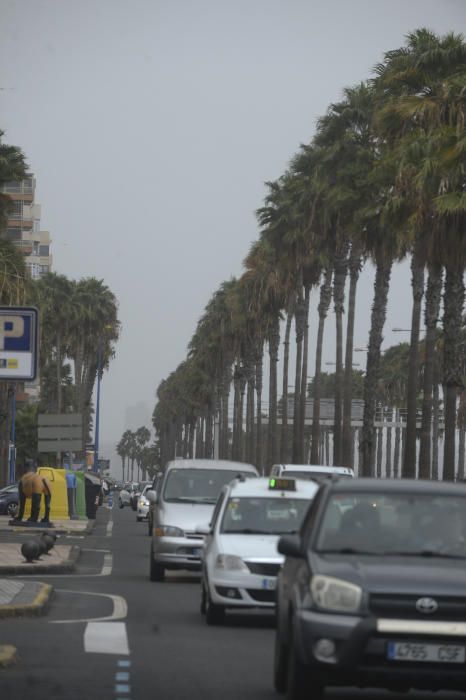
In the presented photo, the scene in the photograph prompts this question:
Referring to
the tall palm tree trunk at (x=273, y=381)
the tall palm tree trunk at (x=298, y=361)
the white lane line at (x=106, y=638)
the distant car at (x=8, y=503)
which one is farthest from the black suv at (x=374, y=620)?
the tall palm tree trunk at (x=273, y=381)

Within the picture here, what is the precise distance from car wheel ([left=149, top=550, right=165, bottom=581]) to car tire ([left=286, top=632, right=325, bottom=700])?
13617mm

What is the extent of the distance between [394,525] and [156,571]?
1323 cm

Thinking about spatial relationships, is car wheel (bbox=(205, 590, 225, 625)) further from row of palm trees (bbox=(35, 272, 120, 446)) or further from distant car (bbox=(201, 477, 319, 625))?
row of palm trees (bbox=(35, 272, 120, 446))

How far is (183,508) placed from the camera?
23.5 m

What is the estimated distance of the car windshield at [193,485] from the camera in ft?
79.4

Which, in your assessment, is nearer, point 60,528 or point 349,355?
point 60,528

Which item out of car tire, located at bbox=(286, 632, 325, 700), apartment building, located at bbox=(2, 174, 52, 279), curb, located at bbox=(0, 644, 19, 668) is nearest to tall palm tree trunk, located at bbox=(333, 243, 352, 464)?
curb, located at bbox=(0, 644, 19, 668)

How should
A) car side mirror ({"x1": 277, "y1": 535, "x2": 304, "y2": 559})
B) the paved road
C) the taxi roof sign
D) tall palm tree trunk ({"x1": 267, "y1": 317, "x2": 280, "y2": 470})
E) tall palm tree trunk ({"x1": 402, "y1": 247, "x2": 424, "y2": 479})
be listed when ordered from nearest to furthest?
car side mirror ({"x1": 277, "y1": 535, "x2": 304, "y2": 559}) → the paved road → the taxi roof sign → tall palm tree trunk ({"x1": 402, "y1": 247, "x2": 424, "y2": 479}) → tall palm tree trunk ({"x1": 267, "y1": 317, "x2": 280, "y2": 470})

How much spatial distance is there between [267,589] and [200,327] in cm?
10412

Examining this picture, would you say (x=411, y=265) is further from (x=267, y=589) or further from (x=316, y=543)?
(x=316, y=543)

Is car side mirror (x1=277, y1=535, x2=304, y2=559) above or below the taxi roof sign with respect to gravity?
below

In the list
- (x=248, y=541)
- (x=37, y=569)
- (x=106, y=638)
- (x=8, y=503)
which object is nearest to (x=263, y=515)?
(x=248, y=541)

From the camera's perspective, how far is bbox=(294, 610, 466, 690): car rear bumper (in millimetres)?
9414

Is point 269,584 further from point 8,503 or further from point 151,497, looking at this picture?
point 8,503
